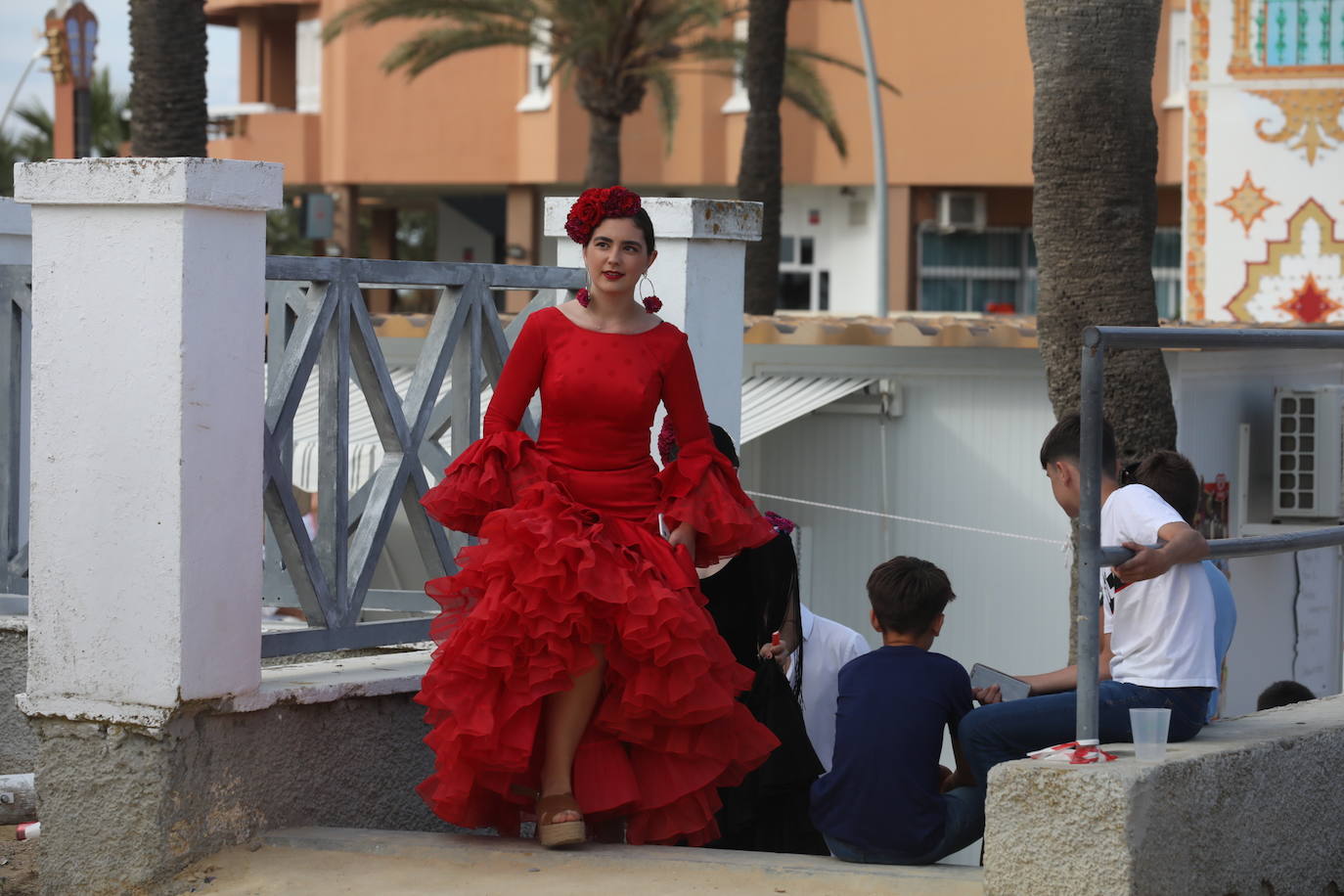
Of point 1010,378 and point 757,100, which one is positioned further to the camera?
point 757,100

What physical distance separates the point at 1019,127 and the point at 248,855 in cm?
2824

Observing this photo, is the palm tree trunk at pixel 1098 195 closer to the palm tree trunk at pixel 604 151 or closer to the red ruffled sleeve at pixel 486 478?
the red ruffled sleeve at pixel 486 478

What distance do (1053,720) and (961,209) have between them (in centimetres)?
2897

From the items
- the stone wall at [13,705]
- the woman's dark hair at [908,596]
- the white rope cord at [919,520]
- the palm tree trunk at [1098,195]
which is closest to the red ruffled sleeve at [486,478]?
the woman's dark hair at [908,596]

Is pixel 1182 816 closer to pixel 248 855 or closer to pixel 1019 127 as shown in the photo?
pixel 248 855

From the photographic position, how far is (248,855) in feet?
15.5

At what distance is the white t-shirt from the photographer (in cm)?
443

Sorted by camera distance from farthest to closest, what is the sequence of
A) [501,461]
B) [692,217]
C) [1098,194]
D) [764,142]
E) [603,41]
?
[603,41] < [764,142] < [1098,194] < [692,217] < [501,461]

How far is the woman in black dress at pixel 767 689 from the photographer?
512 centimetres

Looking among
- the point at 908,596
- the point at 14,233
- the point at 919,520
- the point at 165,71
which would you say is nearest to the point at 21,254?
the point at 14,233

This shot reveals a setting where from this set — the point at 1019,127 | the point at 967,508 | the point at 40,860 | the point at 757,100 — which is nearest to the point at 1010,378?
the point at 967,508

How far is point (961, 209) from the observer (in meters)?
32.8

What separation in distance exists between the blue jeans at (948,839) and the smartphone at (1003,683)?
335 mm

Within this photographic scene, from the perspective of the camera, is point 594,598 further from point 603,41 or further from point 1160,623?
point 603,41
